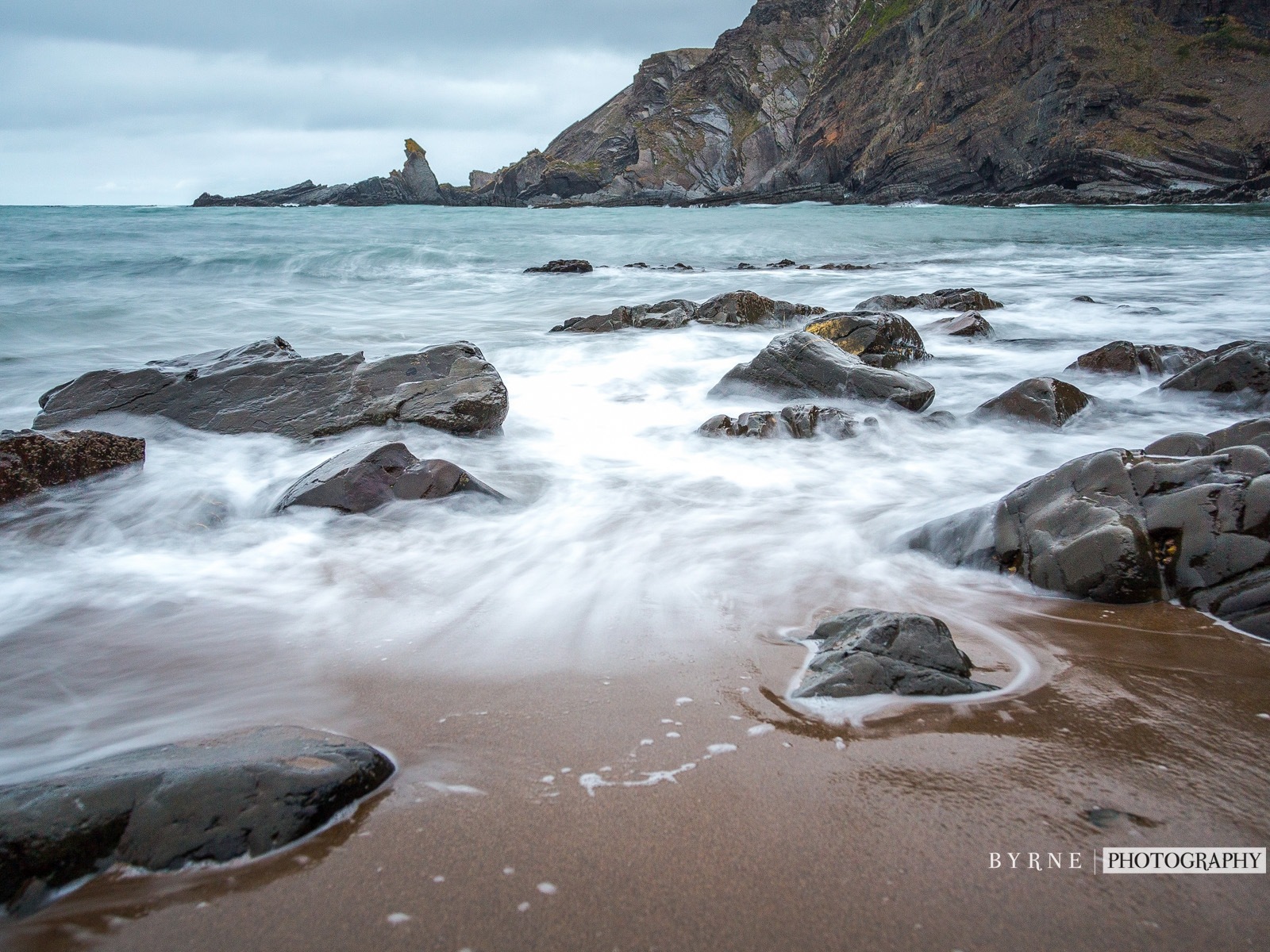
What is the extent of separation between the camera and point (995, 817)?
1690mm

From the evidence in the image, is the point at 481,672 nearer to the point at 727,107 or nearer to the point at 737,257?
the point at 737,257

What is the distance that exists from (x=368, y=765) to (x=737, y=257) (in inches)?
797

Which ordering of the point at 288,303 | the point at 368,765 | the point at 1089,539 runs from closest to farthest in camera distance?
1. the point at 368,765
2. the point at 1089,539
3. the point at 288,303

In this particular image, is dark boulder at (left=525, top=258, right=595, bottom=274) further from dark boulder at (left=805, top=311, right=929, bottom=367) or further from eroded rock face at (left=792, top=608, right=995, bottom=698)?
eroded rock face at (left=792, top=608, right=995, bottom=698)

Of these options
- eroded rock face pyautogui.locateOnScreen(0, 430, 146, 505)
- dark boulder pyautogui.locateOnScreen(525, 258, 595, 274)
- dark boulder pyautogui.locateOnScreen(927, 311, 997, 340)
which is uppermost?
dark boulder pyautogui.locateOnScreen(525, 258, 595, 274)

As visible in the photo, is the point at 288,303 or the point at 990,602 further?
the point at 288,303

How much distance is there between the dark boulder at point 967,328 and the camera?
8.55 metres

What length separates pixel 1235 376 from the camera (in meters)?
5.49

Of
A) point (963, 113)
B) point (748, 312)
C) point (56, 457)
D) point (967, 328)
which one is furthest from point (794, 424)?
point (963, 113)

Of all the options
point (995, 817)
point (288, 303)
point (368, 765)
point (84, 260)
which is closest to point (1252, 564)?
point (995, 817)

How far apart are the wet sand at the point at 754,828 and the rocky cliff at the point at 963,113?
4824cm

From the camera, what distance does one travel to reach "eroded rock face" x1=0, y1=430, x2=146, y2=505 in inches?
161

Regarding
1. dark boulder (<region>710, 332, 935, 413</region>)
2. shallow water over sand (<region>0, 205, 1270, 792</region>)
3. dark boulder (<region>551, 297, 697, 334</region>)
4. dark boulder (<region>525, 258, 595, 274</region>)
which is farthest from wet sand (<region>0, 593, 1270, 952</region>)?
dark boulder (<region>525, 258, 595, 274</region>)

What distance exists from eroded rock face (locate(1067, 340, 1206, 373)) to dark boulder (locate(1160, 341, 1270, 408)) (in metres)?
0.67
